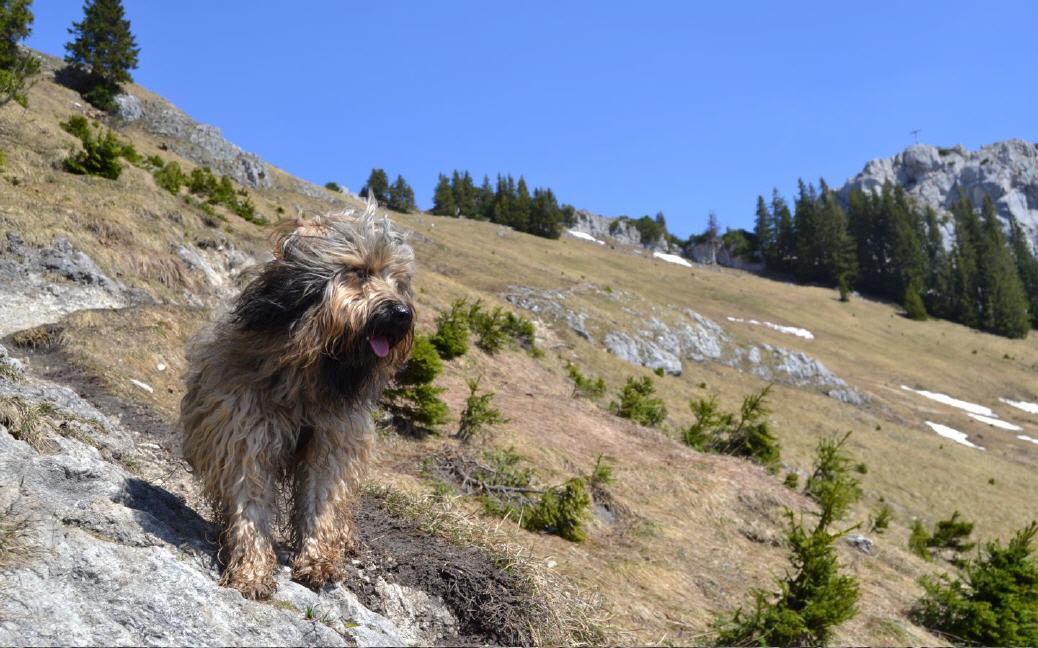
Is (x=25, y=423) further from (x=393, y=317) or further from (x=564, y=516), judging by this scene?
(x=564, y=516)

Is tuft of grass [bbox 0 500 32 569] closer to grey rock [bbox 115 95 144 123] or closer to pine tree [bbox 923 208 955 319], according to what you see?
grey rock [bbox 115 95 144 123]

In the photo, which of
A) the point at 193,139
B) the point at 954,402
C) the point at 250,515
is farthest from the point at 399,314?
the point at 954,402

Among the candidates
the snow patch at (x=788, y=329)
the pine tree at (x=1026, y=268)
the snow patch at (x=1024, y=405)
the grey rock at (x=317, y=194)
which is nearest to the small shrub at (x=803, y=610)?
the snow patch at (x=788, y=329)

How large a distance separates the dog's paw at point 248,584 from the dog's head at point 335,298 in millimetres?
1177

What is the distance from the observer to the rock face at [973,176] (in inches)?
5221

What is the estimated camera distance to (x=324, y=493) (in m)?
4.58

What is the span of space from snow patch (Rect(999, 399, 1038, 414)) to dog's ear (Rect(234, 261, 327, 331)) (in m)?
63.8

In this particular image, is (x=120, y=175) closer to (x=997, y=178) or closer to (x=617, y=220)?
(x=617, y=220)

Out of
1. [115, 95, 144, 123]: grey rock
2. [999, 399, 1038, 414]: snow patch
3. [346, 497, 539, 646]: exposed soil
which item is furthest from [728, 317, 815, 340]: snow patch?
[346, 497, 539, 646]: exposed soil

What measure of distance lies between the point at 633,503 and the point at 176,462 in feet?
20.7

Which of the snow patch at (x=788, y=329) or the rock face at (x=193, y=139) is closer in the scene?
the rock face at (x=193, y=139)

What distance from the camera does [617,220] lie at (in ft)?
451

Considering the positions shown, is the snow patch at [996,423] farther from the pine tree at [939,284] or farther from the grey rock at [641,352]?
the pine tree at [939,284]

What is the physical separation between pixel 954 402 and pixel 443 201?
75.2 meters
